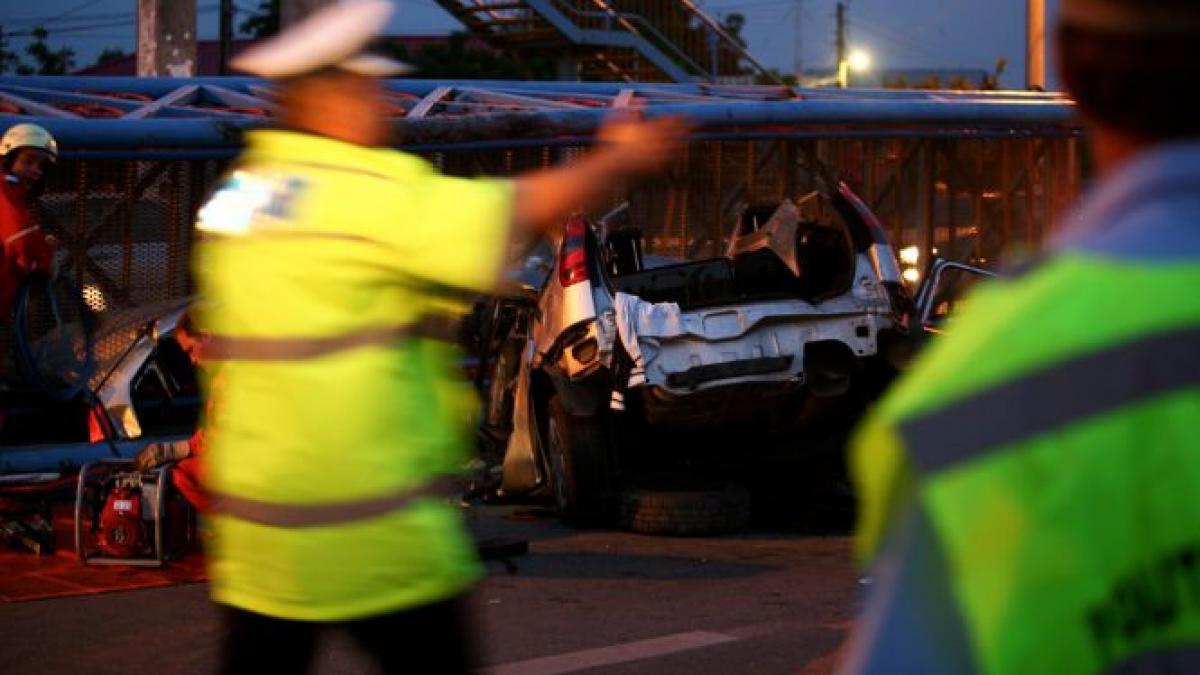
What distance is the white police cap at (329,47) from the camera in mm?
3557

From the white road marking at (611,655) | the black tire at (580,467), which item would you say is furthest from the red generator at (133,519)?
the white road marking at (611,655)

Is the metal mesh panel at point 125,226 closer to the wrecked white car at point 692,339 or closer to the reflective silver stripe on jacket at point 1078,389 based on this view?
the wrecked white car at point 692,339

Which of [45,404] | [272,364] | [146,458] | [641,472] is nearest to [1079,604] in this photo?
[272,364]

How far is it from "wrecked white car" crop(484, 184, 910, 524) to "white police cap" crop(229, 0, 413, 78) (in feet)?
19.9

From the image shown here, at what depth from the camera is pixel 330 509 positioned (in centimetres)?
338

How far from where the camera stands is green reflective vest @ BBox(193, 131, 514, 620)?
3.36 metres

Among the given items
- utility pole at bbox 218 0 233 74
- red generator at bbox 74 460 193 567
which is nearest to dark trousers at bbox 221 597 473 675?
red generator at bbox 74 460 193 567

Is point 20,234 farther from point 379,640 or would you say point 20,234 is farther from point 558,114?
point 379,640

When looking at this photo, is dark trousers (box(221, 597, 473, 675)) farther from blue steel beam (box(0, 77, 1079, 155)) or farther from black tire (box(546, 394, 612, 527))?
blue steel beam (box(0, 77, 1079, 155))

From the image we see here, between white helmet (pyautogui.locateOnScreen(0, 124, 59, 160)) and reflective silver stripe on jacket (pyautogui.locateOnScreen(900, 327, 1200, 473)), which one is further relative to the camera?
white helmet (pyautogui.locateOnScreen(0, 124, 59, 160))

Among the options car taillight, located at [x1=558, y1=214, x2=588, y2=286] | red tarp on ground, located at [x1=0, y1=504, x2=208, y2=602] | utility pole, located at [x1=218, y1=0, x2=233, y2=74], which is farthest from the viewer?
utility pole, located at [x1=218, y1=0, x2=233, y2=74]

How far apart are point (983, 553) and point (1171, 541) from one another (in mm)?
143

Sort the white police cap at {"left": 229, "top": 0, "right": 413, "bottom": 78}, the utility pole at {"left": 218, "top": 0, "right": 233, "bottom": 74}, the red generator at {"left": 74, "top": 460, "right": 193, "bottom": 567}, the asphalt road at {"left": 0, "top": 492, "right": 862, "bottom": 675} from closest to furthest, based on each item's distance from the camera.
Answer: the white police cap at {"left": 229, "top": 0, "right": 413, "bottom": 78} → the asphalt road at {"left": 0, "top": 492, "right": 862, "bottom": 675} → the red generator at {"left": 74, "top": 460, "right": 193, "bottom": 567} → the utility pole at {"left": 218, "top": 0, "right": 233, "bottom": 74}

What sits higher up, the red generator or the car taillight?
the car taillight
